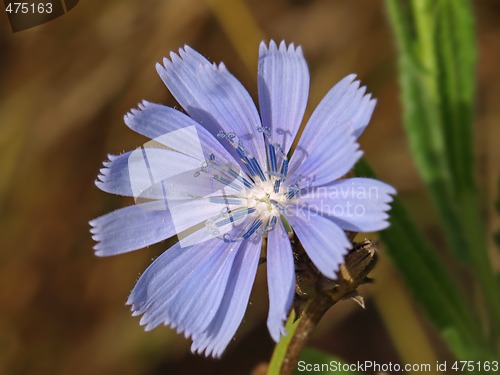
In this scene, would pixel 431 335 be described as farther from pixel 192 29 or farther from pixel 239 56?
pixel 192 29

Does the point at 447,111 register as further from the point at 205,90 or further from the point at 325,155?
the point at 205,90

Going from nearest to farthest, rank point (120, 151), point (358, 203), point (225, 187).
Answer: point (358, 203) → point (225, 187) → point (120, 151)

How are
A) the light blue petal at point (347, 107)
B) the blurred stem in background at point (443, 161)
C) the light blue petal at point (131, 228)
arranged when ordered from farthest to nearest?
the blurred stem in background at point (443, 161) < the light blue petal at point (131, 228) < the light blue petal at point (347, 107)

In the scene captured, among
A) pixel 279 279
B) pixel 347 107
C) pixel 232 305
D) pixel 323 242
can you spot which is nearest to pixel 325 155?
pixel 347 107

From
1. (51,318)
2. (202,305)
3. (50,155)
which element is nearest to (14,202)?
(50,155)

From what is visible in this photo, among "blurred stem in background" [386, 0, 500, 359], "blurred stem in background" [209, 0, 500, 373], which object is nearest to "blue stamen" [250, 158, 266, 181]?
"blurred stem in background" [209, 0, 500, 373]

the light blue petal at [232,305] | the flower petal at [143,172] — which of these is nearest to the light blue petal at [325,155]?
the light blue petal at [232,305]

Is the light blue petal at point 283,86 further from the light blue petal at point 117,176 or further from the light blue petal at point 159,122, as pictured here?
the light blue petal at point 117,176

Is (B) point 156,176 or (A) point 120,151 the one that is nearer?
(B) point 156,176
